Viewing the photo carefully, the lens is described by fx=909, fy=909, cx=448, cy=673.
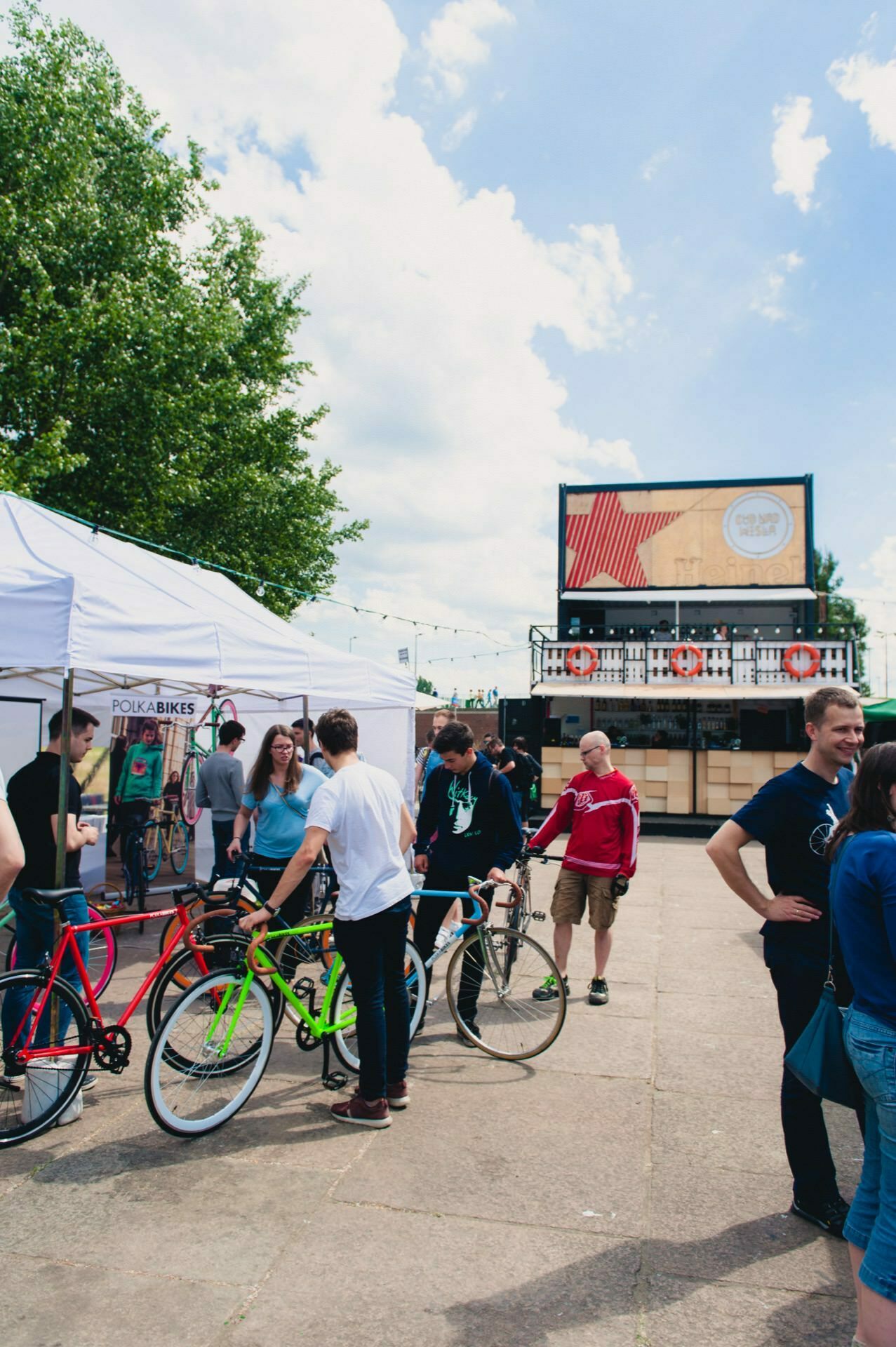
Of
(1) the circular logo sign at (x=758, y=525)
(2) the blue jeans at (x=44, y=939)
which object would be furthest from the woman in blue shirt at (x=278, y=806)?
(1) the circular logo sign at (x=758, y=525)

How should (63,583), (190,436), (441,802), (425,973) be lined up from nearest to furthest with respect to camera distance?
(63,583) < (425,973) < (441,802) < (190,436)

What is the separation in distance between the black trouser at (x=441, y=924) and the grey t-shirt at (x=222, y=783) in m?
2.90

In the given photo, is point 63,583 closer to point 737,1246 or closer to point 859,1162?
point 737,1246

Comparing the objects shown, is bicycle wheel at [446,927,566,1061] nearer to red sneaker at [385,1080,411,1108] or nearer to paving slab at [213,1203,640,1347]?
red sneaker at [385,1080,411,1108]

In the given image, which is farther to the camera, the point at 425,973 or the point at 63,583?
the point at 425,973

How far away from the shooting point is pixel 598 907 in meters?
6.07

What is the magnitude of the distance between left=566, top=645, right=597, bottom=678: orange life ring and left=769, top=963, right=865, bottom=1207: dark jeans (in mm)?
18297

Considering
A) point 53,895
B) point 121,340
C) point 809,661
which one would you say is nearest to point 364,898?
point 53,895

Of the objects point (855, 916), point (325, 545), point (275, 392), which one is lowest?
point (855, 916)

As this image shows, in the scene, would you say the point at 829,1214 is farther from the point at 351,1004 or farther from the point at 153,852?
the point at 153,852

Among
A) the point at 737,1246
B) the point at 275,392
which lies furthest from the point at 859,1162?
the point at 275,392

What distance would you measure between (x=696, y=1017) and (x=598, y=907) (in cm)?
92

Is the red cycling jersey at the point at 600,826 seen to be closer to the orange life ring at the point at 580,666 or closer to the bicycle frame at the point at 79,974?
the bicycle frame at the point at 79,974

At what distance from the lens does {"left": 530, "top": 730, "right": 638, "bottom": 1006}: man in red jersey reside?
605 cm
